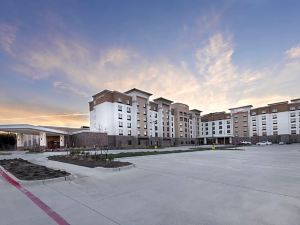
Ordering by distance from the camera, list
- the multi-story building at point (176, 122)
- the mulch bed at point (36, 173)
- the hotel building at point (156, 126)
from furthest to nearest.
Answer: the multi-story building at point (176, 122) → the hotel building at point (156, 126) → the mulch bed at point (36, 173)

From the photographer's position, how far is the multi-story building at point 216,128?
107312 millimetres

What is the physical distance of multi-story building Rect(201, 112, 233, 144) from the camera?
107 meters

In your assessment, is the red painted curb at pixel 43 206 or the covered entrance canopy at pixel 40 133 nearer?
the red painted curb at pixel 43 206

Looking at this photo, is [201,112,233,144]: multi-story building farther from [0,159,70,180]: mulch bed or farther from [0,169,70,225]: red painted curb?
[0,169,70,225]: red painted curb

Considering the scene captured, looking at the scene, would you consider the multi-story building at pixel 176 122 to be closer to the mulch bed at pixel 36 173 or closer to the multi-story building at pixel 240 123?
the multi-story building at pixel 240 123

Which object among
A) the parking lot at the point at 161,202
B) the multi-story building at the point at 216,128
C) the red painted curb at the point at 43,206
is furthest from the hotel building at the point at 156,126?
the parking lot at the point at 161,202

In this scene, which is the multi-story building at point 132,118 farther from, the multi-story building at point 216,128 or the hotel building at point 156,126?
the multi-story building at point 216,128

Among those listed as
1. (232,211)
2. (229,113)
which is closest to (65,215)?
(232,211)

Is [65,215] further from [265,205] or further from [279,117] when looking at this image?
[279,117]

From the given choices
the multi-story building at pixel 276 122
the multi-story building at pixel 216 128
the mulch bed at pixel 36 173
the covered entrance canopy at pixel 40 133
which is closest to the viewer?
the mulch bed at pixel 36 173

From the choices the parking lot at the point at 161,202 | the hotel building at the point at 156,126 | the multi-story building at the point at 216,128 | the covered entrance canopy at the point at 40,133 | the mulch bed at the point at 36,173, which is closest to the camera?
the parking lot at the point at 161,202

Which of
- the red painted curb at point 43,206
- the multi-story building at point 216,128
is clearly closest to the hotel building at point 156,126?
the multi-story building at point 216,128

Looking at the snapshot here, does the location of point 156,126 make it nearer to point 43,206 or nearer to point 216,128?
point 216,128

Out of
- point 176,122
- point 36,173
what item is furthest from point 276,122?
point 36,173
